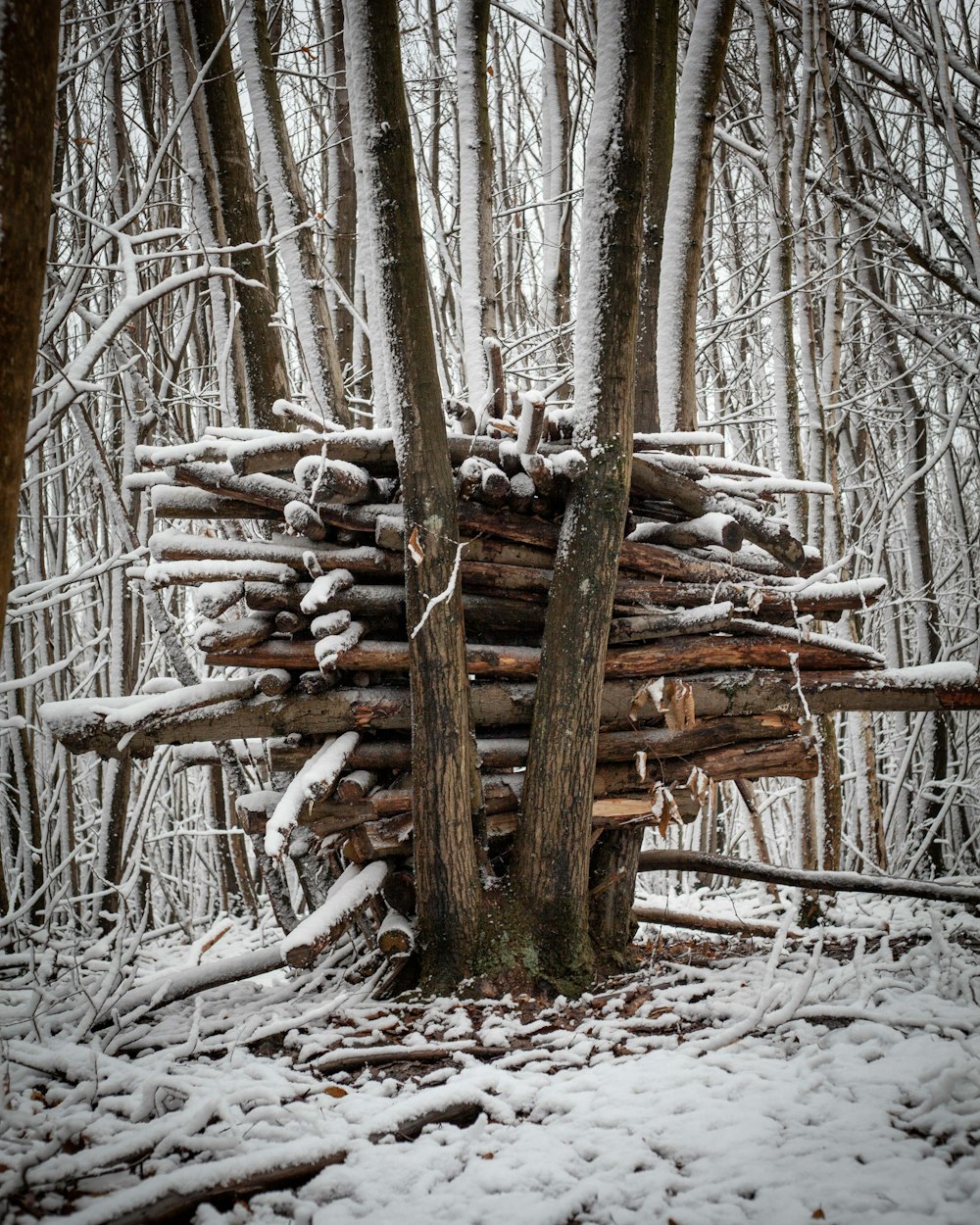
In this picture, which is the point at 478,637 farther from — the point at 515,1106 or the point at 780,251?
the point at 780,251

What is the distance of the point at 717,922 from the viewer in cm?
438

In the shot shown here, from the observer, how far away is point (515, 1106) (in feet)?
7.47

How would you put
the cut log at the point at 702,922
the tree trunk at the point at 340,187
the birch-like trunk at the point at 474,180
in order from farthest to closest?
the tree trunk at the point at 340,187 → the birch-like trunk at the point at 474,180 → the cut log at the point at 702,922

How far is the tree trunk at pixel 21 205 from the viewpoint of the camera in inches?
53.4

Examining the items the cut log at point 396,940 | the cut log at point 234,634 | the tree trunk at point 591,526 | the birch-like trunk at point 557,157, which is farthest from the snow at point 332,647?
the birch-like trunk at point 557,157

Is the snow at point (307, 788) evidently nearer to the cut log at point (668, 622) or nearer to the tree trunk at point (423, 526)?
the tree trunk at point (423, 526)

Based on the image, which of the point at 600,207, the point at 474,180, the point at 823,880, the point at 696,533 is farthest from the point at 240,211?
the point at 823,880

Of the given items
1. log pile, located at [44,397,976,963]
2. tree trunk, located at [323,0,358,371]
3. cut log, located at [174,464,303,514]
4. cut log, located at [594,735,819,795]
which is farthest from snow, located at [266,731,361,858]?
tree trunk, located at [323,0,358,371]

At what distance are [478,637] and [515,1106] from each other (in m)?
1.92

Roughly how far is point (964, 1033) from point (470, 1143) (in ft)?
5.57

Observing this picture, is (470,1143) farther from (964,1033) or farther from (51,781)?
(51,781)

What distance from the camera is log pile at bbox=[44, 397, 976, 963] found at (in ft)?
10.3

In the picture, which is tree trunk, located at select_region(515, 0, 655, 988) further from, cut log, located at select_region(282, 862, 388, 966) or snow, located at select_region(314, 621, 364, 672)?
snow, located at select_region(314, 621, 364, 672)

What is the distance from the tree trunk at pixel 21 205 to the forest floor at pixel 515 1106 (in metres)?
1.43
